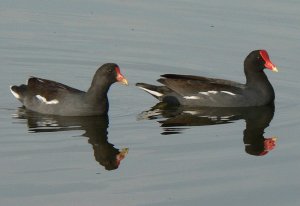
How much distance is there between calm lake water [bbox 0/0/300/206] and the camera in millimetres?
10578

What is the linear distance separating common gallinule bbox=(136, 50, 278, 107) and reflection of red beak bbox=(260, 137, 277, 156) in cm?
242

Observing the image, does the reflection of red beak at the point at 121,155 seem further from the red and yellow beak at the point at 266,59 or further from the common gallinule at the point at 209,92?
the red and yellow beak at the point at 266,59

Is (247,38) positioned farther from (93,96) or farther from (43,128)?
(43,128)

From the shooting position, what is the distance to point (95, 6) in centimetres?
2022

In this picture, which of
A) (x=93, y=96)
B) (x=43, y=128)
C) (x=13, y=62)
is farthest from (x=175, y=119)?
(x=13, y=62)

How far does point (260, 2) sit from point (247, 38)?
9.22 ft

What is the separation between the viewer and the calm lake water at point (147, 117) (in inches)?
416

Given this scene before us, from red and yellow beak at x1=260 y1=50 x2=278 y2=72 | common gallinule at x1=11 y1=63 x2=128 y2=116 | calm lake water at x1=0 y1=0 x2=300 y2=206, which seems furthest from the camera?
red and yellow beak at x1=260 y1=50 x2=278 y2=72

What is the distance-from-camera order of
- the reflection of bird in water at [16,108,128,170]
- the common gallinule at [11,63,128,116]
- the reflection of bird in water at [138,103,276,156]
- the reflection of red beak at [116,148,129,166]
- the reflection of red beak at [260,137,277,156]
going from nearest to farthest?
the reflection of red beak at [116,148,129,166]
the reflection of bird in water at [16,108,128,170]
the reflection of red beak at [260,137,277,156]
the reflection of bird in water at [138,103,276,156]
the common gallinule at [11,63,128,116]

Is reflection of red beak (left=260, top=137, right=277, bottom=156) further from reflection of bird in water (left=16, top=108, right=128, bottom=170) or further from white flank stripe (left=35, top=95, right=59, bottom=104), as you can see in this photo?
white flank stripe (left=35, top=95, right=59, bottom=104)

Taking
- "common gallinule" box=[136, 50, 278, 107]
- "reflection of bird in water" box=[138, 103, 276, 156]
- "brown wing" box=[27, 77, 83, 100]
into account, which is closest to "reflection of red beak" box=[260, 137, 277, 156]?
"reflection of bird in water" box=[138, 103, 276, 156]

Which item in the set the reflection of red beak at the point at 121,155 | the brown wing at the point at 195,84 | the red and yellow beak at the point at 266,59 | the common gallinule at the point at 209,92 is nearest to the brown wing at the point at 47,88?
the common gallinule at the point at 209,92

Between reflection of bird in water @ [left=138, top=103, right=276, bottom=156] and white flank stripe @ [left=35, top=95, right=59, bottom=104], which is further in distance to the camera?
white flank stripe @ [left=35, top=95, right=59, bottom=104]

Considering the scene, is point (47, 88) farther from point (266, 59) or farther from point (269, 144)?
point (266, 59)
